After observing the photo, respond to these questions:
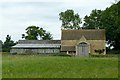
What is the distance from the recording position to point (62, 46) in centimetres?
9244

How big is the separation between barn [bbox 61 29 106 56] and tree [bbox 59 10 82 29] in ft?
39.7

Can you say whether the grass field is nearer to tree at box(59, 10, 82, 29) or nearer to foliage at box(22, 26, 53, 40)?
tree at box(59, 10, 82, 29)

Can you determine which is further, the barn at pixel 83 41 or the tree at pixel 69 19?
the tree at pixel 69 19

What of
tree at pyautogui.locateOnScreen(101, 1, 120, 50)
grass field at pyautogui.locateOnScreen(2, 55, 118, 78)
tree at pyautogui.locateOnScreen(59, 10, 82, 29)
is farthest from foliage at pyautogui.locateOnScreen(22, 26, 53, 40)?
grass field at pyautogui.locateOnScreen(2, 55, 118, 78)

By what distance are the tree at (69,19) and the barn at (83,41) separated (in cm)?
1209

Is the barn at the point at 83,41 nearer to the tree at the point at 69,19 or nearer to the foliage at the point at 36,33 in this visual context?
the tree at the point at 69,19

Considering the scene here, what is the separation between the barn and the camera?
9012cm

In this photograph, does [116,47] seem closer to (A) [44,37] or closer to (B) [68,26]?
(B) [68,26]

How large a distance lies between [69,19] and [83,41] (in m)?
18.1

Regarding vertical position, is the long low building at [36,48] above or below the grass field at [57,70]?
above

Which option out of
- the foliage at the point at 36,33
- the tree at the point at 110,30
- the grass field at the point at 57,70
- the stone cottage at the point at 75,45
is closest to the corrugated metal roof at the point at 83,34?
the stone cottage at the point at 75,45

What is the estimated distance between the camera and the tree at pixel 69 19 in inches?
4200

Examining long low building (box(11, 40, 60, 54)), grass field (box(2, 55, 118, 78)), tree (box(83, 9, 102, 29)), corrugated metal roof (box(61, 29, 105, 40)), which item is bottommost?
grass field (box(2, 55, 118, 78))

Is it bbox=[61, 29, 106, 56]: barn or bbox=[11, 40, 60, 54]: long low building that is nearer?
bbox=[61, 29, 106, 56]: barn
